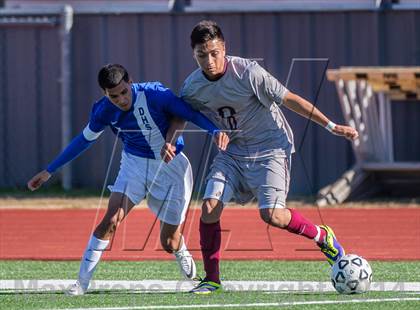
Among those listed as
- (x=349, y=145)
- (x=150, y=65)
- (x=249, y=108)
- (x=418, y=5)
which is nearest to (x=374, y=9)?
(x=418, y=5)

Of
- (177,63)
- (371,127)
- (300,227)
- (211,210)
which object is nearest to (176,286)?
(211,210)

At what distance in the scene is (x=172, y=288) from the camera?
876 centimetres

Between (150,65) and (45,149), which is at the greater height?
(150,65)

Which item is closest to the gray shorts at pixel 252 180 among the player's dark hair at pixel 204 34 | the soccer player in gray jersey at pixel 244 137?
the soccer player in gray jersey at pixel 244 137

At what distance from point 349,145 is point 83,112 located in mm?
4233

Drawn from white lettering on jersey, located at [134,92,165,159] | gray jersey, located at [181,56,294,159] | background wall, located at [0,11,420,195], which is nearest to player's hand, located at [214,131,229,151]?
gray jersey, located at [181,56,294,159]

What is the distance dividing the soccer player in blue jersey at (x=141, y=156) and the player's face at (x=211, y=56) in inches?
17.0

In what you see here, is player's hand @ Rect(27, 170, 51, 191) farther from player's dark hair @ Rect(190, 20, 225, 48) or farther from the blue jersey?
player's dark hair @ Rect(190, 20, 225, 48)

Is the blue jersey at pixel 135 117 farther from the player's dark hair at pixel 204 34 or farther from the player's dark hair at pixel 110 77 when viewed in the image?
the player's dark hair at pixel 204 34

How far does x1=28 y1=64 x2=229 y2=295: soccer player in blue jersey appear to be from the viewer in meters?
8.46

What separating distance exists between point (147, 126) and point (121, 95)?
406mm

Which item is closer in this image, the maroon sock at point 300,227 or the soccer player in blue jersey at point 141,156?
the maroon sock at point 300,227

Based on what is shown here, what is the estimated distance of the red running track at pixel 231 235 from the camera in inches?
445

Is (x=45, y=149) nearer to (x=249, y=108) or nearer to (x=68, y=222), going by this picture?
(x=68, y=222)
